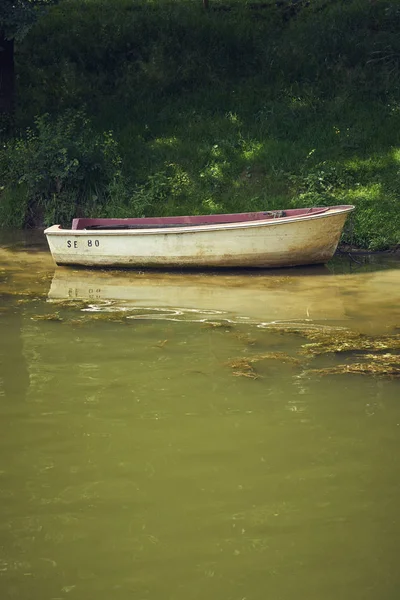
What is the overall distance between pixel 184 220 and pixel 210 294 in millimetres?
2662

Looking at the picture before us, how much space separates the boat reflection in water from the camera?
33.4ft

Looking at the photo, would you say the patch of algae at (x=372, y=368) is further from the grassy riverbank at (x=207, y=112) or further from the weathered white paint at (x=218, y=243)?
the grassy riverbank at (x=207, y=112)

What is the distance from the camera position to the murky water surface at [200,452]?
4617 mm

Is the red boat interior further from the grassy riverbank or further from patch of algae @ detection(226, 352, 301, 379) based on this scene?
patch of algae @ detection(226, 352, 301, 379)

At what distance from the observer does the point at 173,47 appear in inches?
797

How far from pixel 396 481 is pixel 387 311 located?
4851 millimetres

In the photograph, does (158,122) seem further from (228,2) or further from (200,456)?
(200,456)

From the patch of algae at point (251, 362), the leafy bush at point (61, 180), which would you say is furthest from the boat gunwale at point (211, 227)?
the patch of algae at point (251, 362)

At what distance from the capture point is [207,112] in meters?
18.3

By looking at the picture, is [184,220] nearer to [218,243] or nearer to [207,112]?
[218,243]

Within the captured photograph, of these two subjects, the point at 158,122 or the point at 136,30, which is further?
the point at 136,30

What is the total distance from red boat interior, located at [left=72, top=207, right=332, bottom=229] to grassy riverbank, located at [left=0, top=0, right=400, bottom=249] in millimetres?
1401

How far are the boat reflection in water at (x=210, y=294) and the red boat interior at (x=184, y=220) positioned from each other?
0.90 m

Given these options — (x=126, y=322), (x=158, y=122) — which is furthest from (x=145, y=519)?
(x=158, y=122)
